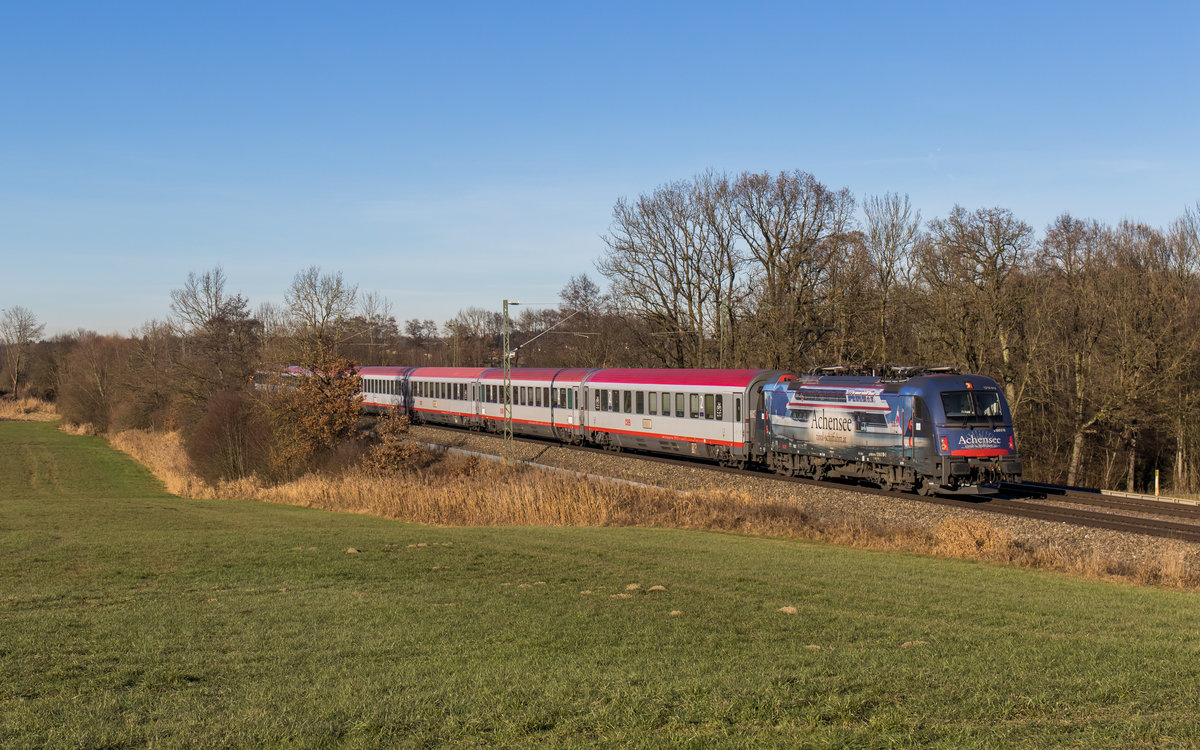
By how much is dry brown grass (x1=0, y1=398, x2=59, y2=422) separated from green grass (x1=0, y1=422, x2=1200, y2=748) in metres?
82.4

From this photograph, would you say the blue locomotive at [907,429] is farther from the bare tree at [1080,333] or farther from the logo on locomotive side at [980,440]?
the bare tree at [1080,333]

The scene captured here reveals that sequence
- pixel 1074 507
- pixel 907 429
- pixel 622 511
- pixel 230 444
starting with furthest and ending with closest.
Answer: pixel 230 444, pixel 907 429, pixel 622 511, pixel 1074 507

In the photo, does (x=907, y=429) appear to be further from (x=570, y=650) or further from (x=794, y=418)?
(x=570, y=650)

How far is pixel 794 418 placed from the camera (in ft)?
88.2

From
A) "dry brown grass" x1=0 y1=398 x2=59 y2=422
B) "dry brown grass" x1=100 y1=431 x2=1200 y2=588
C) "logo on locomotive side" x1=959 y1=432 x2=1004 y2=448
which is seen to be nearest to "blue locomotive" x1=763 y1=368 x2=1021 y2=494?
"logo on locomotive side" x1=959 y1=432 x2=1004 y2=448

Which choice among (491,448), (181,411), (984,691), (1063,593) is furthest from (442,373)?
(984,691)

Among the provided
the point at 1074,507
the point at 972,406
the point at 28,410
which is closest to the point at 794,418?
the point at 972,406

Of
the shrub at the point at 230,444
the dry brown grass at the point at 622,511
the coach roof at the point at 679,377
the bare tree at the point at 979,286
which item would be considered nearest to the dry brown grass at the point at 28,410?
the shrub at the point at 230,444

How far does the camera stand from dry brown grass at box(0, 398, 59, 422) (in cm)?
8450

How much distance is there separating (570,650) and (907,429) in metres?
16.9

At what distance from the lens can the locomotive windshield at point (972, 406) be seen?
22.2m

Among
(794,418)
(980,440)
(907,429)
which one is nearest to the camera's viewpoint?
(980,440)

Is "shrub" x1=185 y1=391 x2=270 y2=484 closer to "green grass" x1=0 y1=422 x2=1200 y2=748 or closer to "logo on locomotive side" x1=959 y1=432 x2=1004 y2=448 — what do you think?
"green grass" x1=0 y1=422 x2=1200 y2=748

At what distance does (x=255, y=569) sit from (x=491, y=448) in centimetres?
2715
